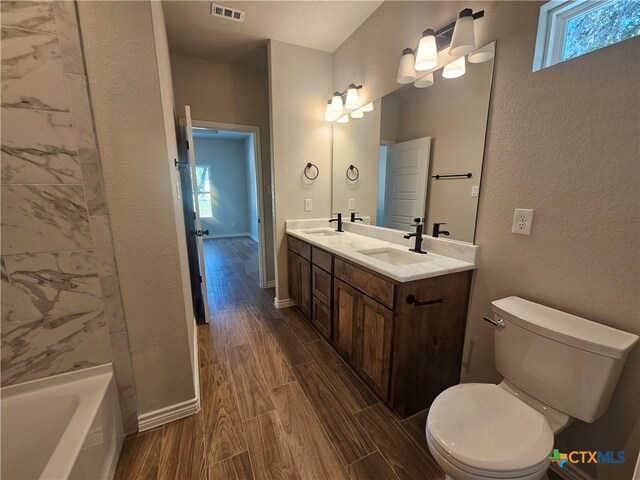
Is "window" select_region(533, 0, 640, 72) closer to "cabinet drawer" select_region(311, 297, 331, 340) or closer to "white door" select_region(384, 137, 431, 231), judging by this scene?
"white door" select_region(384, 137, 431, 231)

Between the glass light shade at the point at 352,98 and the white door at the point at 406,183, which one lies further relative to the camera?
the glass light shade at the point at 352,98

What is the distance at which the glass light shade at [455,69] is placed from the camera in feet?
5.03

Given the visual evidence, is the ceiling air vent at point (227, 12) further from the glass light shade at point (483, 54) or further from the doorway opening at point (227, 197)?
the doorway opening at point (227, 197)

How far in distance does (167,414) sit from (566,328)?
6.62 feet

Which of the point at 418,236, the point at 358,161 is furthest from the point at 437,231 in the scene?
the point at 358,161

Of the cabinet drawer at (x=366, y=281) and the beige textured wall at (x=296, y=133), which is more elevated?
the beige textured wall at (x=296, y=133)

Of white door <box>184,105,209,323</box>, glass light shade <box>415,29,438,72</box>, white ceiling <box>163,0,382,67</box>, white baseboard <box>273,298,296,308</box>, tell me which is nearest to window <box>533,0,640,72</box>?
glass light shade <box>415,29,438,72</box>

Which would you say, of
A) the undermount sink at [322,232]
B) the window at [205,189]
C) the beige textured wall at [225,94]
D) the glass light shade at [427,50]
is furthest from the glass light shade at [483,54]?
the window at [205,189]

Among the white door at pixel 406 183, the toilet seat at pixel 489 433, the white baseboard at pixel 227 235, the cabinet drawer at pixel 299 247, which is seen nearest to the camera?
the toilet seat at pixel 489 433

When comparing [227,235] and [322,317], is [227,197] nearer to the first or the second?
[227,235]

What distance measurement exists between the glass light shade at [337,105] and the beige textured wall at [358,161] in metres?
0.15

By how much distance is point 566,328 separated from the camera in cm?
105

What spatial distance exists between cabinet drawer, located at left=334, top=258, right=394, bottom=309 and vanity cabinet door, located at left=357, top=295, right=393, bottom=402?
5 cm

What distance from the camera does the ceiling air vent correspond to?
6.79 feet
